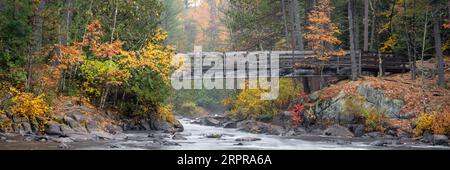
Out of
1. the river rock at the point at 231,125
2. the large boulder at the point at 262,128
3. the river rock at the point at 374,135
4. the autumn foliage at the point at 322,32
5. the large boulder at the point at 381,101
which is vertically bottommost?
the river rock at the point at 231,125

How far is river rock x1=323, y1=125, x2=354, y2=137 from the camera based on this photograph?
2552 cm

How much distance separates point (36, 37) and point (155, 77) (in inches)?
282

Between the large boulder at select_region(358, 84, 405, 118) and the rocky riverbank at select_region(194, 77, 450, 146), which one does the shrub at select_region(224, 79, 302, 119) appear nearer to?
the rocky riverbank at select_region(194, 77, 450, 146)

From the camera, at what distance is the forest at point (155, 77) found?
21.1 m

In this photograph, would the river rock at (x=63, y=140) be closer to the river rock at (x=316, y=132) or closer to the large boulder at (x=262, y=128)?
the large boulder at (x=262, y=128)

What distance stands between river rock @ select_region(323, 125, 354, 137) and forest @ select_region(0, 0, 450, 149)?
85mm

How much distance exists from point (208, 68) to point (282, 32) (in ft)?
26.8

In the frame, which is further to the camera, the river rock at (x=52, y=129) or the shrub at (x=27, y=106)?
the river rock at (x=52, y=129)

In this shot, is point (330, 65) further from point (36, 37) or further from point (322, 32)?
point (36, 37)

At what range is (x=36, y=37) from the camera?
2189 centimetres

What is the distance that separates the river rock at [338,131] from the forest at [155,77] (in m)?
0.09

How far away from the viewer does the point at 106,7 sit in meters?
28.2

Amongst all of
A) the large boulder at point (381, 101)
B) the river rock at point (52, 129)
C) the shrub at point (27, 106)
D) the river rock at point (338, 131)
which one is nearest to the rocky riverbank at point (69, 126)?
the river rock at point (52, 129)
